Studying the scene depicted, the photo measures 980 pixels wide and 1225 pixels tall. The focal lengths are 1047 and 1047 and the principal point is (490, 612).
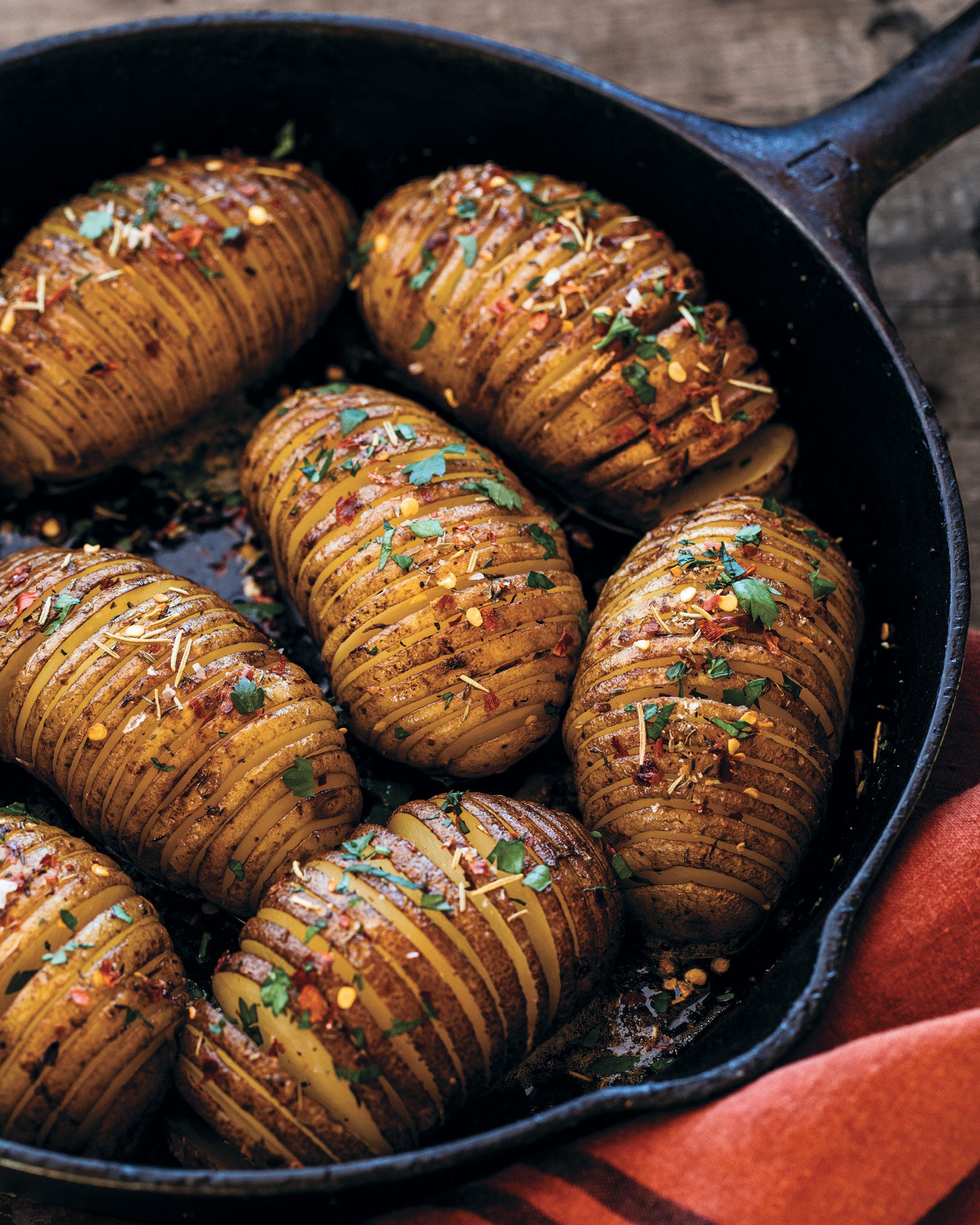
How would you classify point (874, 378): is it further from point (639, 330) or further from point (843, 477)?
point (639, 330)

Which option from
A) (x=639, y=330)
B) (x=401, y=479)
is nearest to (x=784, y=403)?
(x=639, y=330)

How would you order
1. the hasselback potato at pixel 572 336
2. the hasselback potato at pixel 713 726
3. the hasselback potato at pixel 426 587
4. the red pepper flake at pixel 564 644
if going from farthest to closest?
the hasselback potato at pixel 572 336 < the red pepper flake at pixel 564 644 < the hasselback potato at pixel 426 587 < the hasselback potato at pixel 713 726

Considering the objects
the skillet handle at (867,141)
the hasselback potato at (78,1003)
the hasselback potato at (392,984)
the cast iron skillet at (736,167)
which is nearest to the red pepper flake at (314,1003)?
the hasselback potato at (392,984)

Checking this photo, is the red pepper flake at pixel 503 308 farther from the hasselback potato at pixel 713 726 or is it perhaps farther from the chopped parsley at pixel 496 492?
the hasselback potato at pixel 713 726

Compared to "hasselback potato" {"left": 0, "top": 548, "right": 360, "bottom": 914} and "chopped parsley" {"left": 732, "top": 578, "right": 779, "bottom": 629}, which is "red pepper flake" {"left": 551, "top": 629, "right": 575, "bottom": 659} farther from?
"hasselback potato" {"left": 0, "top": 548, "right": 360, "bottom": 914}

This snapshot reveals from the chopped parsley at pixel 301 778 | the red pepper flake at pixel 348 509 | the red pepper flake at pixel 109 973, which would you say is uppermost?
the red pepper flake at pixel 348 509

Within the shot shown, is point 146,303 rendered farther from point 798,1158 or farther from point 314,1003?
point 798,1158
